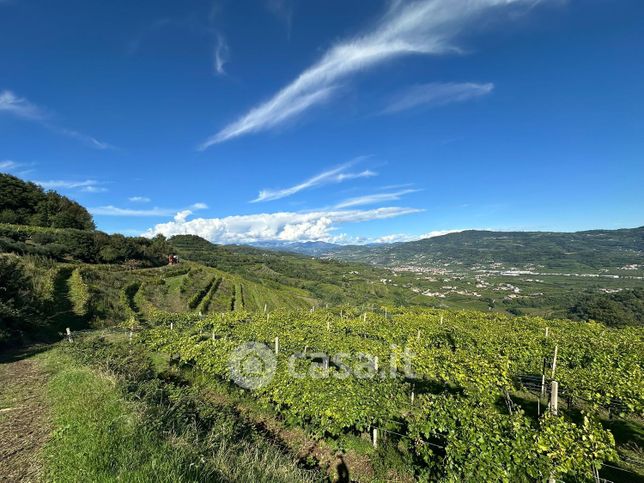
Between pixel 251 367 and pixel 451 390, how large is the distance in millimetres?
9161

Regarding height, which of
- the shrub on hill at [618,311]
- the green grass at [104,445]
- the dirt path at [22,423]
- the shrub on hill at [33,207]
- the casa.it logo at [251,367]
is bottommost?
the shrub on hill at [618,311]

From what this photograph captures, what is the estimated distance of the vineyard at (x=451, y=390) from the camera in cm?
669

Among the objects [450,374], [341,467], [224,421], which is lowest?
[341,467]

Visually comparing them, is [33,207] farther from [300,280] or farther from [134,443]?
[300,280]

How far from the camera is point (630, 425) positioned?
1120 cm

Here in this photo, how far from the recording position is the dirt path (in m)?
5.52

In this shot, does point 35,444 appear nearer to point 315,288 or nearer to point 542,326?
point 542,326

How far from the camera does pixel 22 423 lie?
728cm

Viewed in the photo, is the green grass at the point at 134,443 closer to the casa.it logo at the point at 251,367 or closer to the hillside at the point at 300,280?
the casa.it logo at the point at 251,367

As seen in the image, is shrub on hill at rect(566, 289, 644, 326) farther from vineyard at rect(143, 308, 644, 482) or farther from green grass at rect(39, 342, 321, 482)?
green grass at rect(39, 342, 321, 482)

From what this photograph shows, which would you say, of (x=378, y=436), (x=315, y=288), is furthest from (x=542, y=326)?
(x=315, y=288)

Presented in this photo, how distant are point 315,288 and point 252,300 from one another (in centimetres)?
4949

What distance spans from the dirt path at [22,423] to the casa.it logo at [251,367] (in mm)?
6119

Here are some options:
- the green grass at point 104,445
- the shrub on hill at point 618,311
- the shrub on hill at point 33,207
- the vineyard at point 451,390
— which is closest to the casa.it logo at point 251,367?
the vineyard at point 451,390
